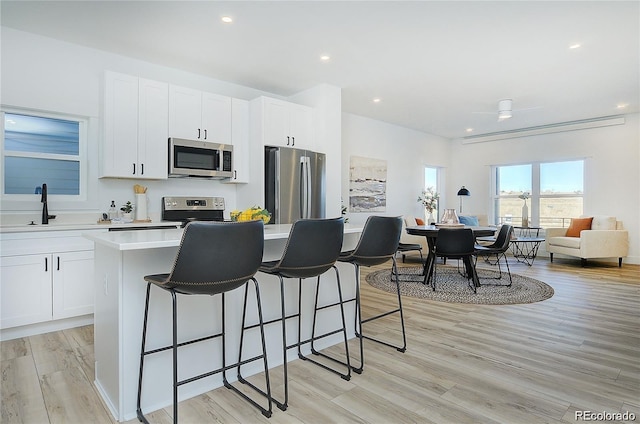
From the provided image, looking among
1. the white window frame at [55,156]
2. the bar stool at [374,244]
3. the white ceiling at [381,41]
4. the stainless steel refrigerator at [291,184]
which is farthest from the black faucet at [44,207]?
the bar stool at [374,244]

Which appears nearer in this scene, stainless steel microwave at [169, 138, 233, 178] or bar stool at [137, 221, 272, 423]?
bar stool at [137, 221, 272, 423]

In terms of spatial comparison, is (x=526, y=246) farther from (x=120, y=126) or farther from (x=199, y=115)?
(x=120, y=126)

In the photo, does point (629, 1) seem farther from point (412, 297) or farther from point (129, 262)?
point (129, 262)

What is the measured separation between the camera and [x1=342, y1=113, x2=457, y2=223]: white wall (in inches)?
266

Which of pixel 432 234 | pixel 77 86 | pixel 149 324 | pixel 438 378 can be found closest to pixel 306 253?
pixel 149 324

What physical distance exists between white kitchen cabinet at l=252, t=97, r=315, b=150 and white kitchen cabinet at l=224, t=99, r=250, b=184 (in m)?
0.16

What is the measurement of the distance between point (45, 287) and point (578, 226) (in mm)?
7928

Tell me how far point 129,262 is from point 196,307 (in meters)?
0.45

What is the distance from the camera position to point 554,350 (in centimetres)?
273

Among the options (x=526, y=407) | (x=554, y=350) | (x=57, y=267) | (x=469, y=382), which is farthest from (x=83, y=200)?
(x=554, y=350)

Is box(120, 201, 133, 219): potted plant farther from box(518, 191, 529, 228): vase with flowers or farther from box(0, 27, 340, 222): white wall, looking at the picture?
box(518, 191, 529, 228): vase with flowers

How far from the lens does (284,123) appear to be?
189 inches

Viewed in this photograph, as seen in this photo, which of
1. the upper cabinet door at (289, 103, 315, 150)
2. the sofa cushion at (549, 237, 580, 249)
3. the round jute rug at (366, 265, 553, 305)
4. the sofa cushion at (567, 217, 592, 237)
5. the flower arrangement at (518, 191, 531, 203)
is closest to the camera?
the round jute rug at (366, 265, 553, 305)

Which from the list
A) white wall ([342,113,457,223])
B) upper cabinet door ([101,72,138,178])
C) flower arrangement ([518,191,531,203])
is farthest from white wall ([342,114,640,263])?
upper cabinet door ([101,72,138,178])
